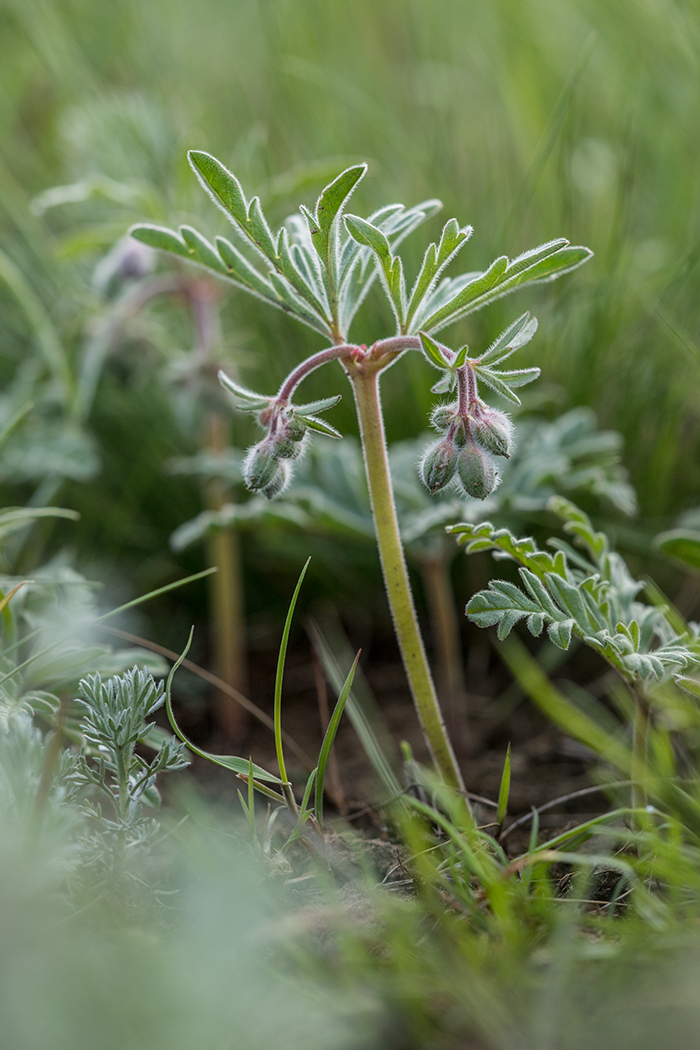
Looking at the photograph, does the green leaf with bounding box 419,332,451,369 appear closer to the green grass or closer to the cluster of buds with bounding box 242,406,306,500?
the cluster of buds with bounding box 242,406,306,500

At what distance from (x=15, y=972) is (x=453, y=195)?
2.16 meters

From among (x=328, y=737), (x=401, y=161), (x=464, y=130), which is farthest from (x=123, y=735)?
(x=464, y=130)

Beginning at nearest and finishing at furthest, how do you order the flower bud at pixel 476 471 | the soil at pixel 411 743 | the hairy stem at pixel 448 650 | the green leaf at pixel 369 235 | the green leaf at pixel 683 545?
the green leaf at pixel 369 235, the flower bud at pixel 476 471, the green leaf at pixel 683 545, the soil at pixel 411 743, the hairy stem at pixel 448 650

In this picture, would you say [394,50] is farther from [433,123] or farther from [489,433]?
[489,433]

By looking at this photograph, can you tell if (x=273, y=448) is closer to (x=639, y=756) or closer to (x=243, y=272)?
(x=243, y=272)

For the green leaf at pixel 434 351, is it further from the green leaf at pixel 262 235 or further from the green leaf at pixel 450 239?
the green leaf at pixel 262 235

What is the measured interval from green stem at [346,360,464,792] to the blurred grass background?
0.69 metres

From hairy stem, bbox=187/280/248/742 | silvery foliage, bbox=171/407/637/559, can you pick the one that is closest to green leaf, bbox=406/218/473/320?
silvery foliage, bbox=171/407/637/559

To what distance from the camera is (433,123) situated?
2.79m

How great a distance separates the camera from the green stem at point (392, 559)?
3.58 ft

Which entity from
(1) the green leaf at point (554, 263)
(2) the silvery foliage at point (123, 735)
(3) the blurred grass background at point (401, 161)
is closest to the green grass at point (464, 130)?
(3) the blurred grass background at point (401, 161)

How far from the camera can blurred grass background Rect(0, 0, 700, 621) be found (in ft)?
6.64

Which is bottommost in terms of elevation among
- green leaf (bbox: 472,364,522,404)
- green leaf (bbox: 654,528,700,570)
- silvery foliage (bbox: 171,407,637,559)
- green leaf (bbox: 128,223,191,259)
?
green leaf (bbox: 654,528,700,570)

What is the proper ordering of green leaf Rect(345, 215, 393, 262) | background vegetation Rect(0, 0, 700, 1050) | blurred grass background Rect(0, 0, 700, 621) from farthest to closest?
blurred grass background Rect(0, 0, 700, 621) < green leaf Rect(345, 215, 393, 262) < background vegetation Rect(0, 0, 700, 1050)
